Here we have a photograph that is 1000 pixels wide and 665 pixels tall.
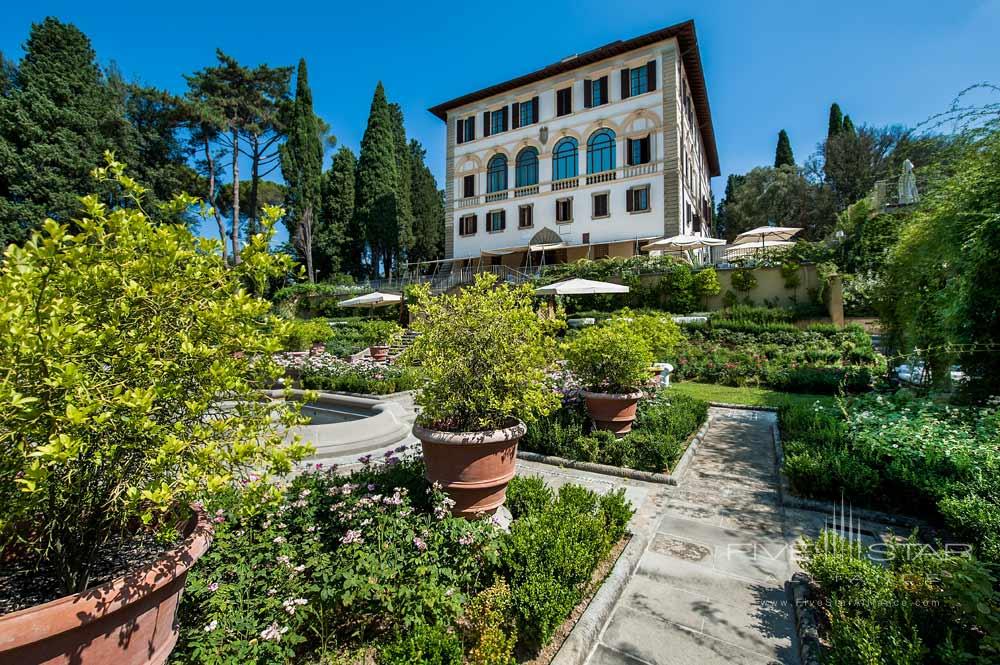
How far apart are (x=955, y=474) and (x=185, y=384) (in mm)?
6037

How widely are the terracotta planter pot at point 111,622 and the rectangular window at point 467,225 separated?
29612 mm

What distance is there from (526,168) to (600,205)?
5943mm

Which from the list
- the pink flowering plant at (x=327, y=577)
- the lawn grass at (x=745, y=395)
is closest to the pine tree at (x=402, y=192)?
the lawn grass at (x=745, y=395)

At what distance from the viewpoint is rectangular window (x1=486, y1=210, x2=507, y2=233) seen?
2944cm

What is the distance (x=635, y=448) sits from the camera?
578 centimetres

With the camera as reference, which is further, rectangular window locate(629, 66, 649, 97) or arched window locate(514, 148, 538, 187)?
arched window locate(514, 148, 538, 187)

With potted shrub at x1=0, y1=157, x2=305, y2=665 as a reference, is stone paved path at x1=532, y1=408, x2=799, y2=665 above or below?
below

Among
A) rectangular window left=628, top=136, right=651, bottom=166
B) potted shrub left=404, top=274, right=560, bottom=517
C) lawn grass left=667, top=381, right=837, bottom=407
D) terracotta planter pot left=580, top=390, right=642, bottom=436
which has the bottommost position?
lawn grass left=667, top=381, right=837, bottom=407

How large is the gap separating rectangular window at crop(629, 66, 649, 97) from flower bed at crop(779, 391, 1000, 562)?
23568mm

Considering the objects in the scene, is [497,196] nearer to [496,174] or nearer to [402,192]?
[496,174]

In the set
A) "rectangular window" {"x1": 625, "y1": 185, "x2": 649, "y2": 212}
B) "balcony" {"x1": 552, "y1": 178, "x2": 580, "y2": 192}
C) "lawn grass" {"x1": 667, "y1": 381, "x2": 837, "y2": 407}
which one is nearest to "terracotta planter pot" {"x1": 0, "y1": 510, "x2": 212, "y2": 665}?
"lawn grass" {"x1": 667, "y1": 381, "x2": 837, "y2": 407}

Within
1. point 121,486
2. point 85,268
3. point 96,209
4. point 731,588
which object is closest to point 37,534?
point 121,486

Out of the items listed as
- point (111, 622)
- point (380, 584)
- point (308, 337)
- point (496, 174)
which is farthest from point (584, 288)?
point (496, 174)

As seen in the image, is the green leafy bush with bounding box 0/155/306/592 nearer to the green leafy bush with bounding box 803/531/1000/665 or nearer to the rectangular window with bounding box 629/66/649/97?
the green leafy bush with bounding box 803/531/1000/665
